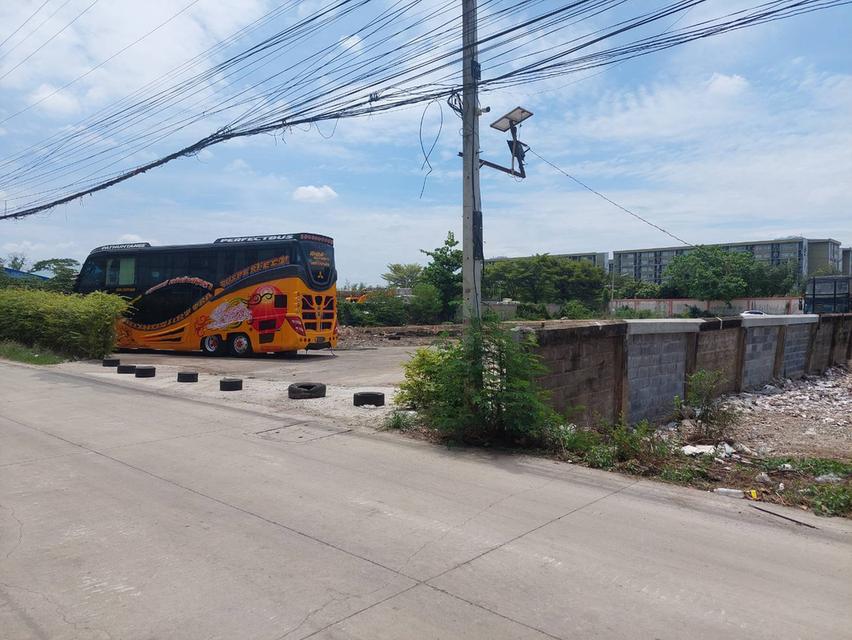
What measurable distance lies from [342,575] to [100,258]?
2398 centimetres

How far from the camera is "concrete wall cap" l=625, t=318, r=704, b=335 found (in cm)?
1281

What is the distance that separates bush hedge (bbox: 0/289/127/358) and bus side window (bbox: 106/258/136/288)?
198 cm

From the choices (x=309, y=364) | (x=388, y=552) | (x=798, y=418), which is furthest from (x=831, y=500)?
(x=309, y=364)

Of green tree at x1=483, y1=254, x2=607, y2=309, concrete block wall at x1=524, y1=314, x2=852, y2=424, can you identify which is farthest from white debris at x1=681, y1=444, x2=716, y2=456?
green tree at x1=483, y1=254, x2=607, y2=309

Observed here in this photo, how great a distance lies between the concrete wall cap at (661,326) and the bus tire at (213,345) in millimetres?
14659

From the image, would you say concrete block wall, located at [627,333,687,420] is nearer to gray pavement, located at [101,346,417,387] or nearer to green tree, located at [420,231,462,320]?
gray pavement, located at [101,346,417,387]

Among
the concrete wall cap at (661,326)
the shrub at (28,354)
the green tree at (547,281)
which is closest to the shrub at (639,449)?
the concrete wall cap at (661,326)

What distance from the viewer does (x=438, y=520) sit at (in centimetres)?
541

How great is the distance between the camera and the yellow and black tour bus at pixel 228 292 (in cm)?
2041

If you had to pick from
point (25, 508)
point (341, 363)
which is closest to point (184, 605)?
point (25, 508)

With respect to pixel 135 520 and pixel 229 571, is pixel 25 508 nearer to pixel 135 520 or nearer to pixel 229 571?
pixel 135 520

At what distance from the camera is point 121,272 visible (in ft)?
78.6

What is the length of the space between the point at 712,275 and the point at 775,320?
4747 cm

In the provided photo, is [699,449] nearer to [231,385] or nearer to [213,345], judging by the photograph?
[231,385]
